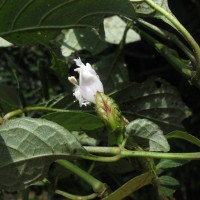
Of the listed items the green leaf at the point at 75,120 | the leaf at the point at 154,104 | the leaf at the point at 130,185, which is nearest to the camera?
the leaf at the point at 130,185

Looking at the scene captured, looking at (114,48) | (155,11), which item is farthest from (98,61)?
(155,11)

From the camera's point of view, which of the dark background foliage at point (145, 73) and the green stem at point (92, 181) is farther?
the dark background foliage at point (145, 73)

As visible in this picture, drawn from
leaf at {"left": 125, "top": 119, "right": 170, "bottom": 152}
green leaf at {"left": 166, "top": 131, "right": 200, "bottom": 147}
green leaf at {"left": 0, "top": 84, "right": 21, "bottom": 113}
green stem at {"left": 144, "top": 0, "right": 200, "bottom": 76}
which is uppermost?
green stem at {"left": 144, "top": 0, "right": 200, "bottom": 76}

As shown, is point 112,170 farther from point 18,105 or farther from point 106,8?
point 106,8

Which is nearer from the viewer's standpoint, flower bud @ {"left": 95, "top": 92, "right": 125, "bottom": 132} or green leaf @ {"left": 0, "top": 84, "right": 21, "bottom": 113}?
flower bud @ {"left": 95, "top": 92, "right": 125, "bottom": 132}

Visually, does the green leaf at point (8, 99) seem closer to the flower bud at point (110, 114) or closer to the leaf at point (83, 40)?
the leaf at point (83, 40)

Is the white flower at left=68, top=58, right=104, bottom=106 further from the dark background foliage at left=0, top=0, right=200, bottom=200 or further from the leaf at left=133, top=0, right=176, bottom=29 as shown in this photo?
the dark background foliage at left=0, top=0, right=200, bottom=200

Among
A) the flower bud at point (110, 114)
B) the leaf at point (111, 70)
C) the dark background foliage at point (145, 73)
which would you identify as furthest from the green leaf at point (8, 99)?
the flower bud at point (110, 114)

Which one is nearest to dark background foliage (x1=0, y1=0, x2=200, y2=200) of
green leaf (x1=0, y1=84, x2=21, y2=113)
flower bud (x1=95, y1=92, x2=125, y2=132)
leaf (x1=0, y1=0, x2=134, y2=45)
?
green leaf (x1=0, y1=84, x2=21, y2=113)

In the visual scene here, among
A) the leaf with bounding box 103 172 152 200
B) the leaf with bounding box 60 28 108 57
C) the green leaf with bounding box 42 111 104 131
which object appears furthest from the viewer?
the leaf with bounding box 60 28 108 57
